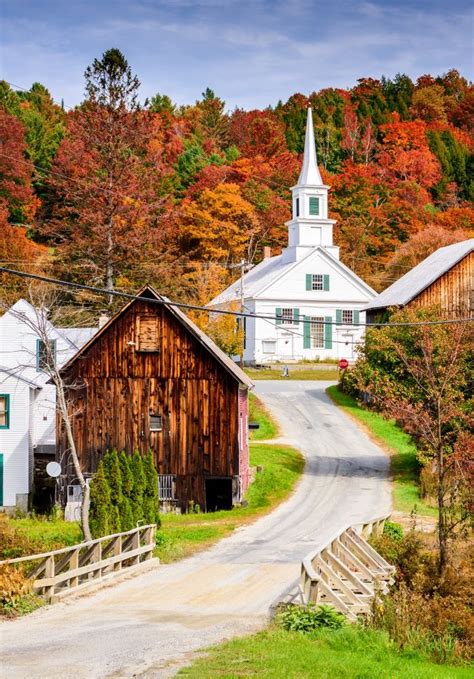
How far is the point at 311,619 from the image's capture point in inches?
728

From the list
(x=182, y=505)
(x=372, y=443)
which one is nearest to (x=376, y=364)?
(x=372, y=443)

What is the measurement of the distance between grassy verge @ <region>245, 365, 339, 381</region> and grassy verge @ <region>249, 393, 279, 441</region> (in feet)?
30.4

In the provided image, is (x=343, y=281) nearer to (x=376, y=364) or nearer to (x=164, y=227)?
(x=164, y=227)

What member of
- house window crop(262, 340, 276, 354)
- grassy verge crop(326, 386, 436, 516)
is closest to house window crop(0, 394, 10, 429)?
grassy verge crop(326, 386, 436, 516)

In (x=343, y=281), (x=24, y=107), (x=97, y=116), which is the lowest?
(x=343, y=281)

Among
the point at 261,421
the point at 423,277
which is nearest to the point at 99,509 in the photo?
the point at 261,421

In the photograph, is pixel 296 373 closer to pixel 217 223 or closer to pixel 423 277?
pixel 423 277

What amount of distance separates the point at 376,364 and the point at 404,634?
94.6 feet

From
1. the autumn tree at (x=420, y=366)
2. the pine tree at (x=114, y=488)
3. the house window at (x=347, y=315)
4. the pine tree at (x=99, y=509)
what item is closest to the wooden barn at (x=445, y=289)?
the autumn tree at (x=420, y=366)

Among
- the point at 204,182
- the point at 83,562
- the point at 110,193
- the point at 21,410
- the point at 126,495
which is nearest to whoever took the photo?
the point at 83,562

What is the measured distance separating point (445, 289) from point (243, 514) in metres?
24.3

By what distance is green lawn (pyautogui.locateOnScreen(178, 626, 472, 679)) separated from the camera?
1491cm

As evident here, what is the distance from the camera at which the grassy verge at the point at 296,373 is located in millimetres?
68562

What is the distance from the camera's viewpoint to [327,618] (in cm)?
1842
